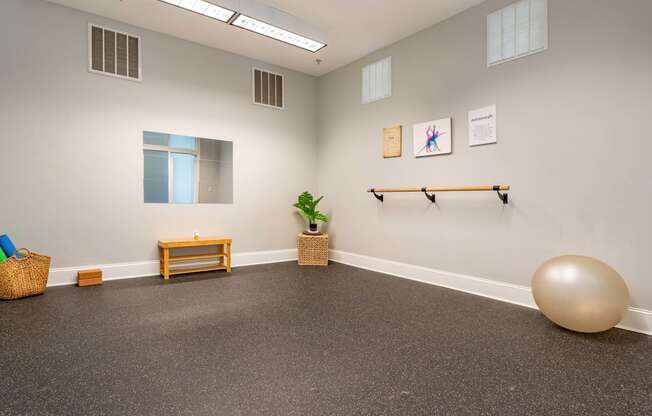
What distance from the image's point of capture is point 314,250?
211 inches

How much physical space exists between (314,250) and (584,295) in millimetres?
3595

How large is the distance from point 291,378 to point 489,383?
110cm

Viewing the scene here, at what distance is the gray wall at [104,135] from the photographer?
3.75 m

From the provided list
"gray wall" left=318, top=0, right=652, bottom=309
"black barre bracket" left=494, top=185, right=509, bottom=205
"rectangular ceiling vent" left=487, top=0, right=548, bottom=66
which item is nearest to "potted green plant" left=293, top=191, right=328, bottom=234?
"gray wall" left=318, top=0, right=652, bottom=309

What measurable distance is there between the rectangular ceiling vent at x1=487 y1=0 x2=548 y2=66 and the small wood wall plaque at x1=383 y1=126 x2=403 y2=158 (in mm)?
1378

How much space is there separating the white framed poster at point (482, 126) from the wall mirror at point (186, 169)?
3429 millimetres

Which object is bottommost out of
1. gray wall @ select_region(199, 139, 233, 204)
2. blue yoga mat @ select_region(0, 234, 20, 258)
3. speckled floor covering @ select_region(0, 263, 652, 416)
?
speckled floor covering @ select_region(0, 263, 652, 416)

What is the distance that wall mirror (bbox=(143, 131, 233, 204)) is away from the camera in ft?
14.9

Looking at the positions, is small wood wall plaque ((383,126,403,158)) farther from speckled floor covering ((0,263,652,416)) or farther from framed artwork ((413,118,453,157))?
speckled floor covering ((0,263,652,416))

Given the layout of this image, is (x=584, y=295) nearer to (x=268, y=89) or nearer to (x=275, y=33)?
(x=275, y=33)

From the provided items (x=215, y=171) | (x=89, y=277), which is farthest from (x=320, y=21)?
(x=89, y=277)

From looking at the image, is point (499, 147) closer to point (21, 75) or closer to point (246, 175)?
point (246, 175)

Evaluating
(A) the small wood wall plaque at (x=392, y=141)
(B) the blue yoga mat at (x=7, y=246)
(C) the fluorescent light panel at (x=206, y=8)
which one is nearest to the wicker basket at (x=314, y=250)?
(A) the small wood wall plaque at (x=392, y=141)

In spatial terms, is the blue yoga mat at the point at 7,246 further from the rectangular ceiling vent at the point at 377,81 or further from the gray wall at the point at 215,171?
the rectangular ceiling vent at the point at 377,81
